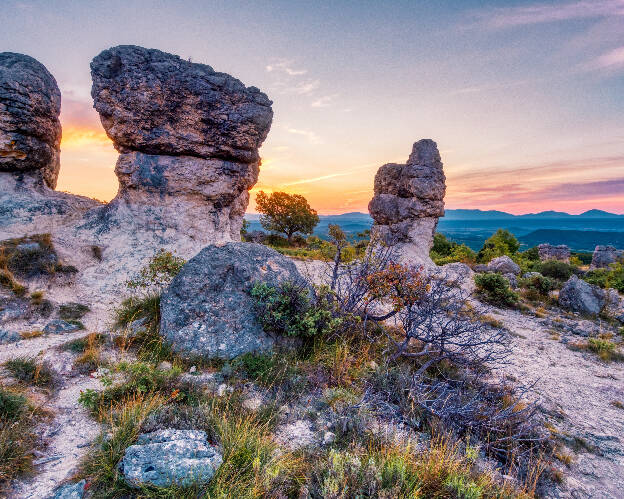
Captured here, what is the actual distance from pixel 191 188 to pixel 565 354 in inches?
508

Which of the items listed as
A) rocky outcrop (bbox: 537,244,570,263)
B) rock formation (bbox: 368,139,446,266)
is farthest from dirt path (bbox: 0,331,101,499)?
rocky outcrop (bbox: 537,244,570,263)

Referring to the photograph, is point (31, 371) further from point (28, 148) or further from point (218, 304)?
point (28, 148)

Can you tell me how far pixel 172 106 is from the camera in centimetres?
1102

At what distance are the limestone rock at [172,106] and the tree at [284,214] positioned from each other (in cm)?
2620

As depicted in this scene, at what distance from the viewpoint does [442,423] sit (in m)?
4.18

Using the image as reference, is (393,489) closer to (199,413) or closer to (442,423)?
A: (442,423)

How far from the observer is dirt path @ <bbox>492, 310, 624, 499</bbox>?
13.5 ft

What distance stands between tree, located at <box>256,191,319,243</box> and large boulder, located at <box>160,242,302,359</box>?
31.6m

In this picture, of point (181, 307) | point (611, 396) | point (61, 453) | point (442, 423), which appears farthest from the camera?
point (611, 396)

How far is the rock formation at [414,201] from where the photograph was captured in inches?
682

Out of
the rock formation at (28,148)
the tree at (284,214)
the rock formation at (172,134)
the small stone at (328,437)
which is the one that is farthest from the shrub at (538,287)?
the tree at (284,214)

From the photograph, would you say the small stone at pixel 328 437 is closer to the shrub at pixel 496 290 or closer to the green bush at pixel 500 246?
the shrub at pixel 496 290

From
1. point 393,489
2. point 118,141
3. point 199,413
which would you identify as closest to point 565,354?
point 393,489

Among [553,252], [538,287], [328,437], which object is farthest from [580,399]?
[553,252]
